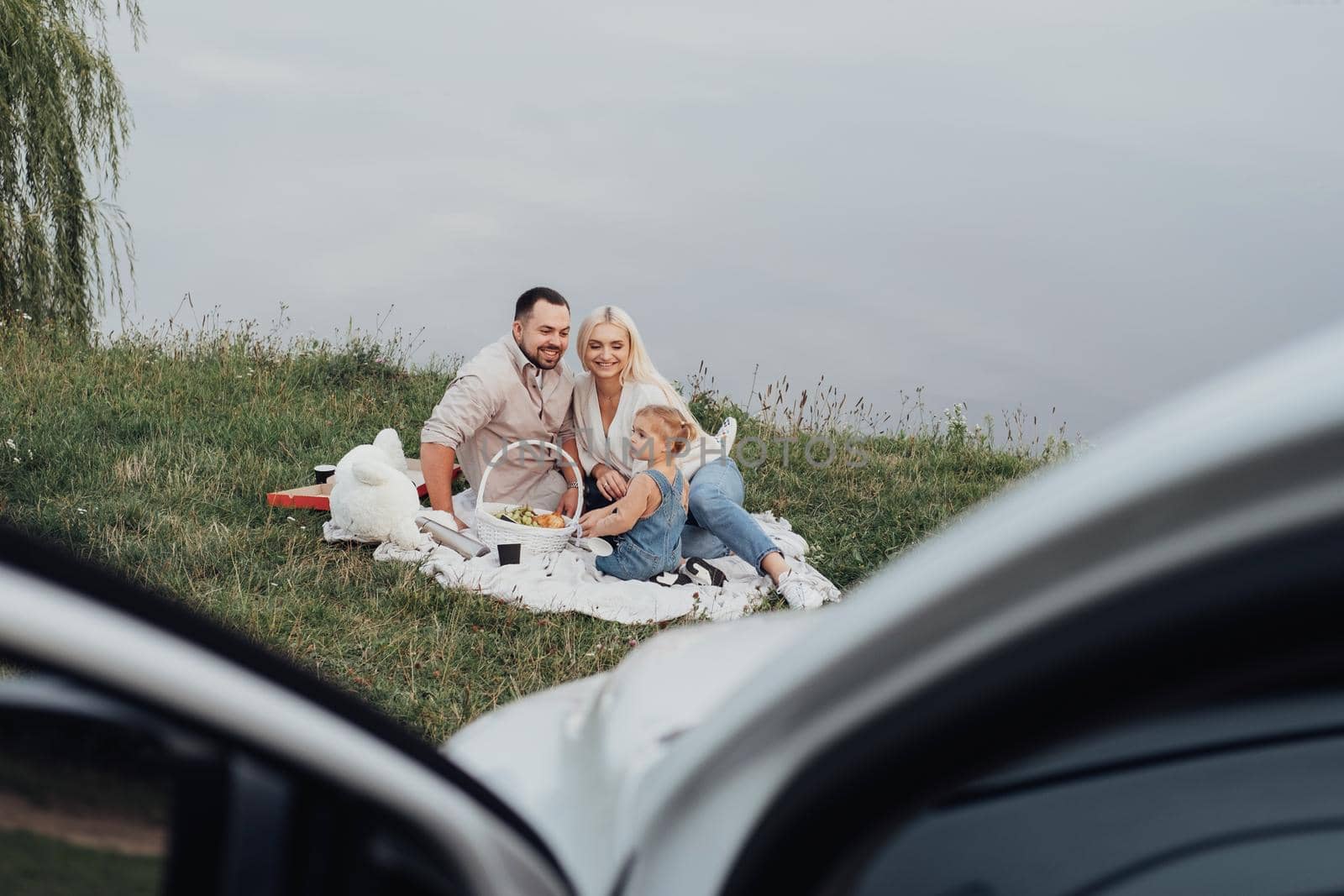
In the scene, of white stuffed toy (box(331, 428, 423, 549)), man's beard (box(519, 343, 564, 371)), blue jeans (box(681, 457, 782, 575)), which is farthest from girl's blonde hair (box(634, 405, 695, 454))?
white stuffed toy (box(331, 428, 423, 549))

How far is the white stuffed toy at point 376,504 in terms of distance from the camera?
19.4 feet

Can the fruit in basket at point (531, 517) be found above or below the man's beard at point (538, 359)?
below

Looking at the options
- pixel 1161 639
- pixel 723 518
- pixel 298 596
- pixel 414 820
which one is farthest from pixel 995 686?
pixel 723 518

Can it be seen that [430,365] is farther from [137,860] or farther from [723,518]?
[137,860]

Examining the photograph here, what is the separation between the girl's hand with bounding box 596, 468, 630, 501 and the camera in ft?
21.6

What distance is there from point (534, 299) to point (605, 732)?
18.4 ft

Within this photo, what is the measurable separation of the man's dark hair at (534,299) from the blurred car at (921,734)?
5.78 m

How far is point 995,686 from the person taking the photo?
780 mm

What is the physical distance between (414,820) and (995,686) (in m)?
0.56

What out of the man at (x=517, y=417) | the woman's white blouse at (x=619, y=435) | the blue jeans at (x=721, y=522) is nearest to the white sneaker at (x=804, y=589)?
the blue jeans at (x=721, y=522)

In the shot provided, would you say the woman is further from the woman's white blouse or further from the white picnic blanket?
the white picnic blanket

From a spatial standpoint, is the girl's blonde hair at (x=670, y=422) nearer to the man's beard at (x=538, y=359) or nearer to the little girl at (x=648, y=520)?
the little girl at (x=648, y=520)

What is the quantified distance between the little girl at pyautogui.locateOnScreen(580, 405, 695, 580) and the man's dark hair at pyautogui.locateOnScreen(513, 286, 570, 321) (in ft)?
3.48

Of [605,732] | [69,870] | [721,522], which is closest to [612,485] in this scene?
[721,522]
